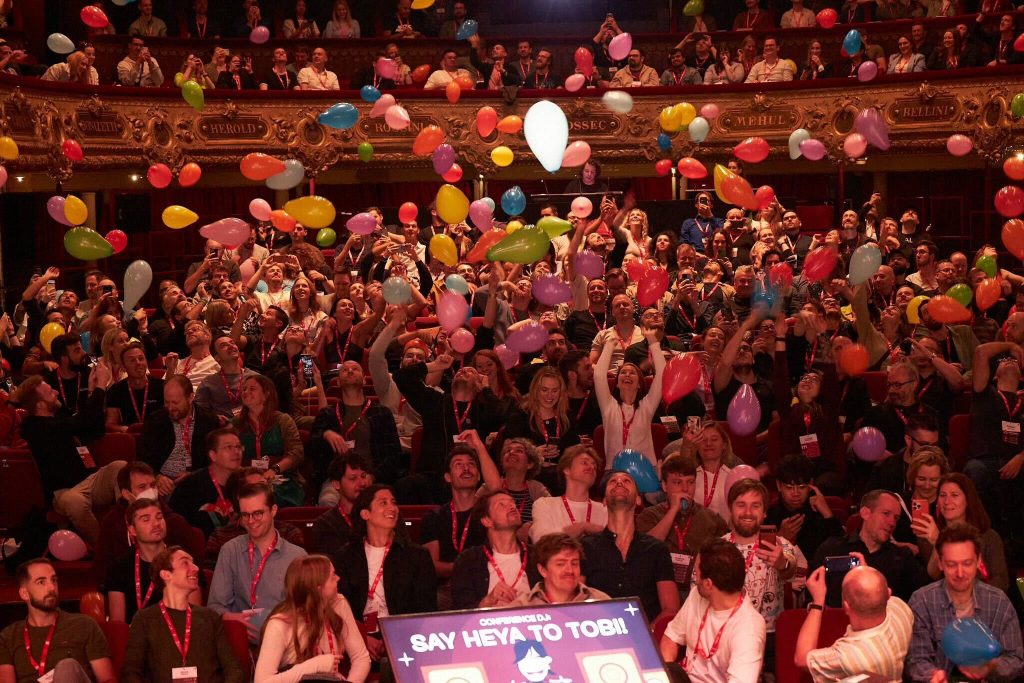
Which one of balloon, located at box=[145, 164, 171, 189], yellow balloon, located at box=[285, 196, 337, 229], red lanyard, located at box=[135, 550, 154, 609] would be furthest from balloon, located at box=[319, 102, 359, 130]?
red lanyard, located at box=[135, 550, 154, 609]

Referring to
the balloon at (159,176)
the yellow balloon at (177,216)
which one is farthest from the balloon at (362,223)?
the balloon at (159,176)

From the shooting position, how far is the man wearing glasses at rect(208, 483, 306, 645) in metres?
4.36

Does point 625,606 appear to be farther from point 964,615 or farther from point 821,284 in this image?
point 821,284

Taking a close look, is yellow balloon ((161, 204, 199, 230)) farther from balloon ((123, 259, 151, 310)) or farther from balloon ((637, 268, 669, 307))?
balloon ((637, 268, 669, 307))

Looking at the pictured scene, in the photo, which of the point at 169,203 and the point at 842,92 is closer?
the point at 842,92

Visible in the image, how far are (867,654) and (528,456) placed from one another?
75.7 inches

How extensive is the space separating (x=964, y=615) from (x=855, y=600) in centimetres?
59

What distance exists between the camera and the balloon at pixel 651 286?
7.11 meters

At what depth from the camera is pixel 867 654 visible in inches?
140

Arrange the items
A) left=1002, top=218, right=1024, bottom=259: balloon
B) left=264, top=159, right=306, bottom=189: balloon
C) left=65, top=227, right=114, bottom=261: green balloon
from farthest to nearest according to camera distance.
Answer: left=264, top=159, right=306, bottom=189: balloon
left=65, top=227, right=114, bottom=261: green balloon
left=1002, top=218, right=1024, bottom=259: balloon

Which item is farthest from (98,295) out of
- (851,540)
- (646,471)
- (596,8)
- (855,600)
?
(596,8)

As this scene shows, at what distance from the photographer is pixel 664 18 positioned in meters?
14.9

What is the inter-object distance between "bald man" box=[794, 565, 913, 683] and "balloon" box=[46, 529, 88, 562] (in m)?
3.11

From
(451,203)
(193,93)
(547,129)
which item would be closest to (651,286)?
(547,129)
